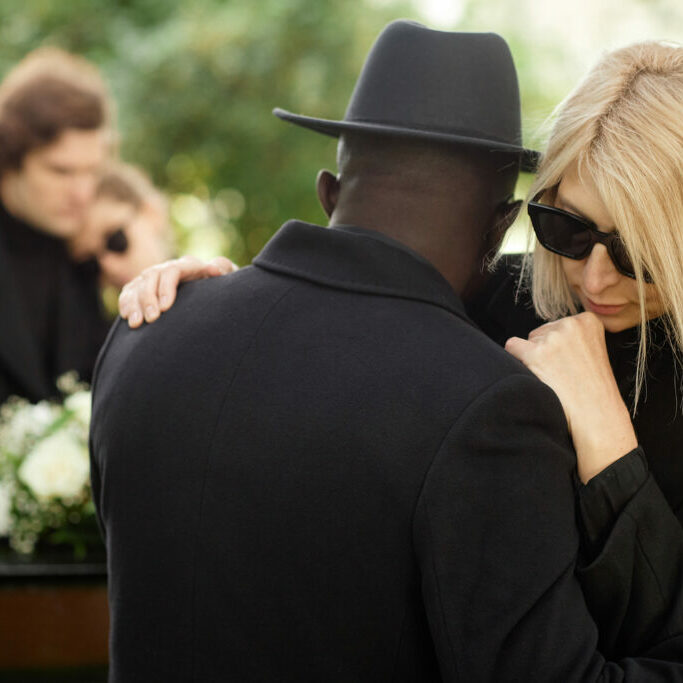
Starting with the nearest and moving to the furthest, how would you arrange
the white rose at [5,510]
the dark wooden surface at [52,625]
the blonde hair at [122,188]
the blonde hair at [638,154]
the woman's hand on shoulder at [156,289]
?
the blonde hair at [638,154]
the woman's hand on shoulder at [156,289]
the dark wooden surface at [52,625]
the white rose at [5,510]
the blonde hair at [122,188]

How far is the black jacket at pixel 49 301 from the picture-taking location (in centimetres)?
455

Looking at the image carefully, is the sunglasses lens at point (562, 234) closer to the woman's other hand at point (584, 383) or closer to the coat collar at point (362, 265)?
the woman's other hand at point (584, 383)

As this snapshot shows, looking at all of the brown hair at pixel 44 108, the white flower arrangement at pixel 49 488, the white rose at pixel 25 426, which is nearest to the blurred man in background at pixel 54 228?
the brown hair at pixel 44 108

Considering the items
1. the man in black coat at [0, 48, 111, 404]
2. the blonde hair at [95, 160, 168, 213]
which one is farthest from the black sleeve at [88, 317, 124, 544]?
the blonde hair at [95, 160, 168, 213]

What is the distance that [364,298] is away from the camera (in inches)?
65.0

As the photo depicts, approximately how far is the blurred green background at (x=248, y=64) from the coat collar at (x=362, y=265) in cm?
785

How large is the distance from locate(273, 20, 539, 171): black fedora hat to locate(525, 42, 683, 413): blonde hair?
107 millimetres

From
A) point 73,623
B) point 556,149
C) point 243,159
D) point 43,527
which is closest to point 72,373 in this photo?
point 43,527

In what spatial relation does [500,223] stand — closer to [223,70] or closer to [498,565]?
[498,565]

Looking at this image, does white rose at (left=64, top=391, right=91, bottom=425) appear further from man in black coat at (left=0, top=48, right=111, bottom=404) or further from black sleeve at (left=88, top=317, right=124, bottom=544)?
black sleeve at (left=88, top=317, right=124, bottom=544)

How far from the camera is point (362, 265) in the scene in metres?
1.67

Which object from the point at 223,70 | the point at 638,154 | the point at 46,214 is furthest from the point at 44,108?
the point at 223,70

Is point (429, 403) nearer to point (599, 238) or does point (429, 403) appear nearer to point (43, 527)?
point (599, 238)

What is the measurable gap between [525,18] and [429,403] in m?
9.50
